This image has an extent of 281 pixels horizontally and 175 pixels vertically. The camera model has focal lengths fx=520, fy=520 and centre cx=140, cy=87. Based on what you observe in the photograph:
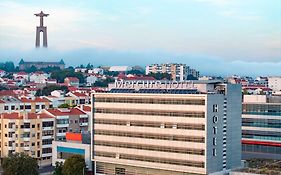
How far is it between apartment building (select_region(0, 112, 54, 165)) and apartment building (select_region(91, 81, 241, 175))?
51.9 ft

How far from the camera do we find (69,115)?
76000 mm

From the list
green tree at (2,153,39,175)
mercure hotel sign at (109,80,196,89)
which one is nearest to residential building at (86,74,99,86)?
mercure hotel sign at (109,80,196,89)

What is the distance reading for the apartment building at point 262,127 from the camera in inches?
2844

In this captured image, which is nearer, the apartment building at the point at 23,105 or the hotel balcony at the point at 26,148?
the hotel balcony at the point at 26,148

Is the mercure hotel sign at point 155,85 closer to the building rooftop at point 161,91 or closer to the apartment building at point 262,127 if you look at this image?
the building rooftop at point 161,91

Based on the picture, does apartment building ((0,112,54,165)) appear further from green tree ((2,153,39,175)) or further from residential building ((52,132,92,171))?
green tree ((2,153,39,175))

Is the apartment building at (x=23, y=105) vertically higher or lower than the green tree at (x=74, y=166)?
higher

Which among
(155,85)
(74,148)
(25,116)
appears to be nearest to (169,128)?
(155,85)

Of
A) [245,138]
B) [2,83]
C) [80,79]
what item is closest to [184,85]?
[245,138]

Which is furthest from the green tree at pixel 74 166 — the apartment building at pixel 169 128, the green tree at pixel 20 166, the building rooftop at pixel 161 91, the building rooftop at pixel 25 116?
the building rooftop at pixel 25 116

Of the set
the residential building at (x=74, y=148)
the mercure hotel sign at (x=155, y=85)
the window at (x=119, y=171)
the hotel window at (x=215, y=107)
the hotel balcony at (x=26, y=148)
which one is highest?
the mercure hotel sign at (x=155, y=85)

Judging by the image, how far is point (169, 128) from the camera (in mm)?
51812

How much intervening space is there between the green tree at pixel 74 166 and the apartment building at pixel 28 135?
1541cm

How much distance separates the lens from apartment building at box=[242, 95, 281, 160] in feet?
237
